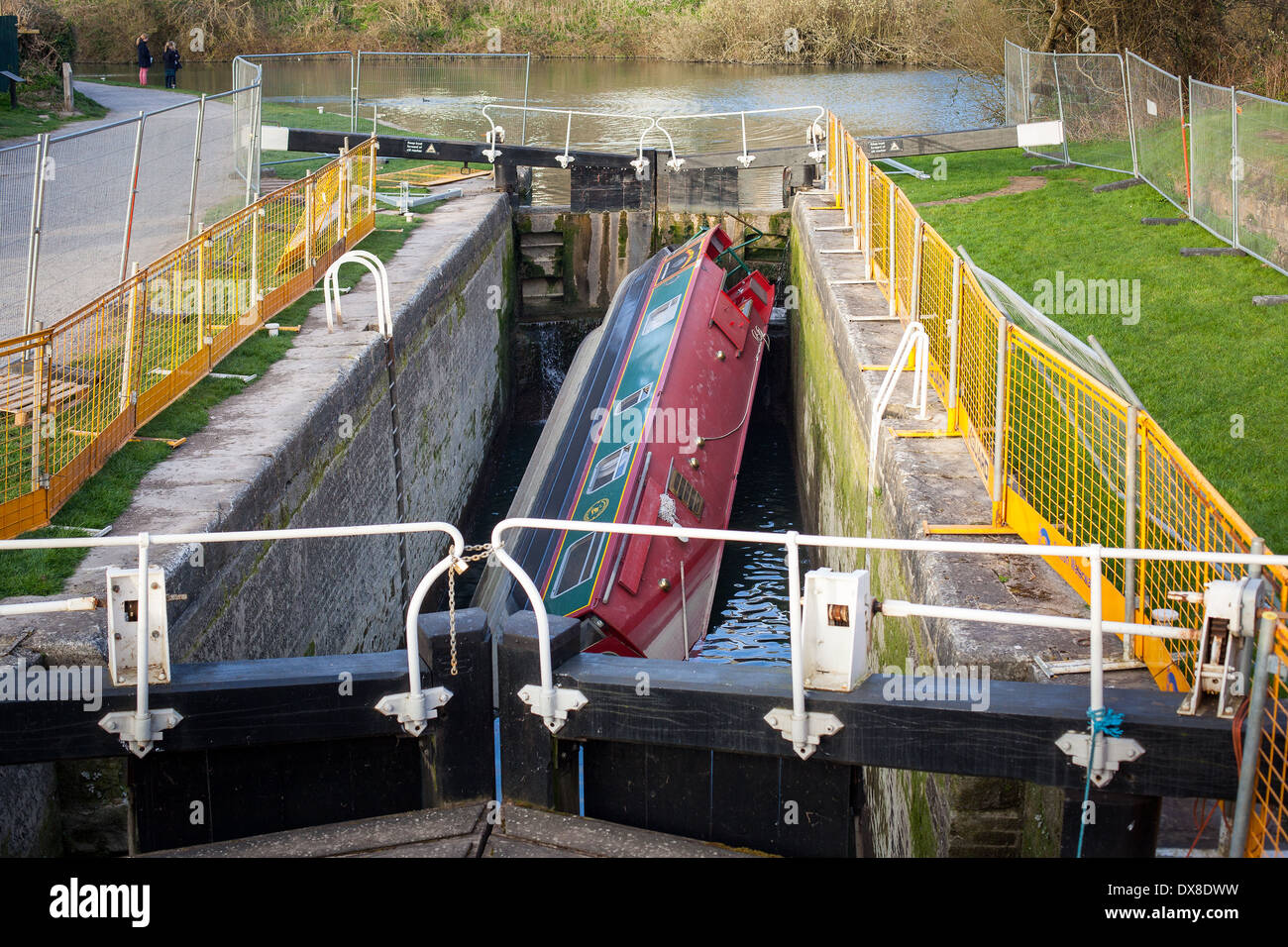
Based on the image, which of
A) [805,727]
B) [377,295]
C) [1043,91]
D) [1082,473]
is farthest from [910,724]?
[1043,91]

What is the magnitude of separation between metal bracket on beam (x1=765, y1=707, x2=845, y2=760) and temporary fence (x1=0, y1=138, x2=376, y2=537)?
428cm

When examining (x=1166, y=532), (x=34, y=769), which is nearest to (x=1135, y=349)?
(x=1166, y=532)

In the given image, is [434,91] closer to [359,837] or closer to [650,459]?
[650,459]

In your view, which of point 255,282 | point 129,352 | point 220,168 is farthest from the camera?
point 220,168

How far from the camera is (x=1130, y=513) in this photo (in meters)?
4.53

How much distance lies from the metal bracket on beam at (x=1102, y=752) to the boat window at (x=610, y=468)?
6.14 meters

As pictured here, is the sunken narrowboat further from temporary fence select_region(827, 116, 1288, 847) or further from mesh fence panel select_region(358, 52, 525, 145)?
mesh fence panel select_region(358, 52, 525, 145)

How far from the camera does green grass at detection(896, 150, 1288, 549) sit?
24.5ft

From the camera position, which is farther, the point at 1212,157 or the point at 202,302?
the point at 1212,157

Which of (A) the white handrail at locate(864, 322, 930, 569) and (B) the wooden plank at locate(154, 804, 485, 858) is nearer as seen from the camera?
(B) the wooden plank at locate(154, 804, 485, 858)

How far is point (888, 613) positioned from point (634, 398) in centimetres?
736

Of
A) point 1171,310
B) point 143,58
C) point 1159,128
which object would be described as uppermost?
point 143,58

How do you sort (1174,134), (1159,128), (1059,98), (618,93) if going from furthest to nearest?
(618,93) < (1059,98) < (1159,128) < (1174,134)

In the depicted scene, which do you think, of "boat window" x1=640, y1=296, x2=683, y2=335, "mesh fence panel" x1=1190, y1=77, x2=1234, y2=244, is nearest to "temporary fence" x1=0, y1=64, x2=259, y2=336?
"boat window" x1=640, y1=296, x2=683, y2=335
